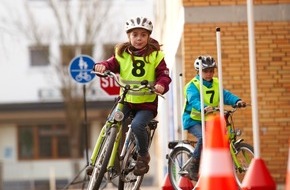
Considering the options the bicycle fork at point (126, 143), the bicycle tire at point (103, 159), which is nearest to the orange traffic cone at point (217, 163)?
the bicycle tire at point (103, 159)

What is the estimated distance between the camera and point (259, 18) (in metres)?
15.1

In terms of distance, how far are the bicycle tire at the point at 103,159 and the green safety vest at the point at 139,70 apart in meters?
0.54

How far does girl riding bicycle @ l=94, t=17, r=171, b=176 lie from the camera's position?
399 inches

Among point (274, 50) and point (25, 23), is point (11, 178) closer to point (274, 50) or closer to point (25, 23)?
point (25, 23)

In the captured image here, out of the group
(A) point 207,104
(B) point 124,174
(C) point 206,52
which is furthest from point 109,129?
(C) point 206,52

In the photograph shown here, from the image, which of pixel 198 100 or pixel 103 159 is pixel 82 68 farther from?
pixel 103 159

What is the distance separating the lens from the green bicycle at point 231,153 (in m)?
11.6

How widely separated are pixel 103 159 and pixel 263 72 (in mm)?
5764

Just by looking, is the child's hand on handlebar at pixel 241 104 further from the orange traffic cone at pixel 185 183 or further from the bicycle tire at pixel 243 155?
the orange traffic cone at pixel 185 183

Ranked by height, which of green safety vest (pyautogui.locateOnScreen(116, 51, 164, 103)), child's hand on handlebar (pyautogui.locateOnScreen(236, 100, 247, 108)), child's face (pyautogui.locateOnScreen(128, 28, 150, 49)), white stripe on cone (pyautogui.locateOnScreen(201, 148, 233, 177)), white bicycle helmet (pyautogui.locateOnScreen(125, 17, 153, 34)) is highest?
white bicycle helmet (pyautogui.locateOnScreen(125, 17, 153, 34))

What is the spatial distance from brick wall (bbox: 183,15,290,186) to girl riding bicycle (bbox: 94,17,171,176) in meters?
4.81

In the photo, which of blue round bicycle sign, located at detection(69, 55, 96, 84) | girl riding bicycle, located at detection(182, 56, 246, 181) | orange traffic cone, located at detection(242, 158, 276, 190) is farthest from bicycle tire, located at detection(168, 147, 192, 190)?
blue round bicycle sign, located at detection(69, 55, 96, 84)

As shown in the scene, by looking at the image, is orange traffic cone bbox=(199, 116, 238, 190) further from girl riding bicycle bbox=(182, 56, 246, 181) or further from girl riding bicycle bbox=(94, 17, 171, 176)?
girl riding bicycle bbox=(182, 56, 246, 181)

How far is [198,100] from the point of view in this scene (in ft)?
38.5
